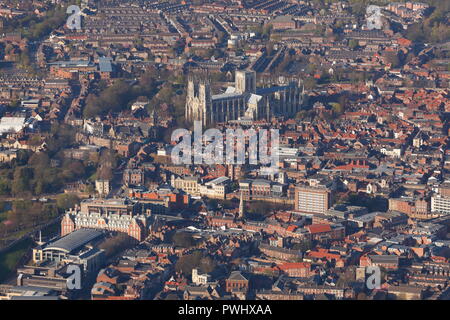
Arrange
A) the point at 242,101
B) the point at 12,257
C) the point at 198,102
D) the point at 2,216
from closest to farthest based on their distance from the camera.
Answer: the point at 12,257, the point at 2,216, the point at 198,102, the point at 242,101

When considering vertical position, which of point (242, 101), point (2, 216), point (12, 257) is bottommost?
point (12, 257)

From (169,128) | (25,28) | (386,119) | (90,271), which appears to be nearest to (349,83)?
(386,119)

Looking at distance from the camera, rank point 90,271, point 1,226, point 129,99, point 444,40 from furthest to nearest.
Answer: point 444,40, point 129,99, point 1,226, point 90,271

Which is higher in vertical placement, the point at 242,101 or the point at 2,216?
the point at 242,101

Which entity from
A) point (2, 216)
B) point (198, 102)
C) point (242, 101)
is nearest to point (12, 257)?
point (2, 216)

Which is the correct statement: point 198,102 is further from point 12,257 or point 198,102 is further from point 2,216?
point 12,257

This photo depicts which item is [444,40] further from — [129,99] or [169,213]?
[169,213]

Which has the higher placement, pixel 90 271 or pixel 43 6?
pixel 43 6
